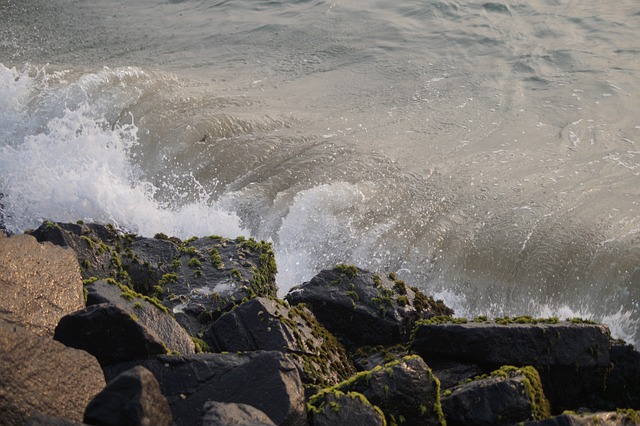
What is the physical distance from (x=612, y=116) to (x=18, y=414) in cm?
959

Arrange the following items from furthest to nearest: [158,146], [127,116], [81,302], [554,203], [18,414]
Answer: [127,116], [158,146], [554,203], [81,302], [18,414]

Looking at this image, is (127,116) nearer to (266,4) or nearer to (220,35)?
(220,35)

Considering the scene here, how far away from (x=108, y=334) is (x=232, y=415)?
115 centimetres

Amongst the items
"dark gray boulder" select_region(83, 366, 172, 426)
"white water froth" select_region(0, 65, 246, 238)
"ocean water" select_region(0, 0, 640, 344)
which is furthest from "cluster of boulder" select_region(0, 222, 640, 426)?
"white water froth" select_region(0, 65, 246, 238)

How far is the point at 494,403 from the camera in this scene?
477 centimetres

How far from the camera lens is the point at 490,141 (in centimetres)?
1084

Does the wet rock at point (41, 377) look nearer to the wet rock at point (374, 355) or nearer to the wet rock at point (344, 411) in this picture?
the wet rock at point (344, 411)

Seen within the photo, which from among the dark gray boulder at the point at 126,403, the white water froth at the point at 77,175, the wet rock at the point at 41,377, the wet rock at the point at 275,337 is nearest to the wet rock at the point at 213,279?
the wet rock at the point at 275,337

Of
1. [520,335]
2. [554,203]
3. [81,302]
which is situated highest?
[81,302]

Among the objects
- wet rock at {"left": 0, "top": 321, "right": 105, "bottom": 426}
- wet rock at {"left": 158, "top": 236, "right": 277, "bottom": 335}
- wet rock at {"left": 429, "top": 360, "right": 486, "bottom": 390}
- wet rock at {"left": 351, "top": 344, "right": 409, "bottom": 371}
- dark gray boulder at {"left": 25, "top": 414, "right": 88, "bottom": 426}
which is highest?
dark gray boulder at {"left": 25, "top": 414, "right": 88, "bottom": 426}

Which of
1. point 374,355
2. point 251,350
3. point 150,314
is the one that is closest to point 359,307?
point 374,355

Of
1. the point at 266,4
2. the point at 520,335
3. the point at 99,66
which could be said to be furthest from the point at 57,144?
the point at 266,4

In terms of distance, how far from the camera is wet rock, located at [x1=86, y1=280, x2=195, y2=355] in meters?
4.99

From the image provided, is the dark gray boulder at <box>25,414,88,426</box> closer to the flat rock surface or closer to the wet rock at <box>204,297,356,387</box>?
the wet rock at <box>204,297,356,387</box>
